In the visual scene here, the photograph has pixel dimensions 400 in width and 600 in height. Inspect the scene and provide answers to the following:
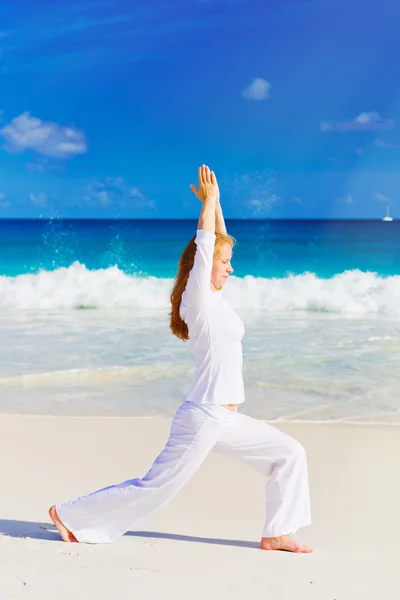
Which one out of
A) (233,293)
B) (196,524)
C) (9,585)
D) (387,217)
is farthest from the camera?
(387,217)

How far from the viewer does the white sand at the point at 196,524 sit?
3330 mm

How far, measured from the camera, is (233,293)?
19672mm

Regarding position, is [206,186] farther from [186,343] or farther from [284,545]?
[186,343]

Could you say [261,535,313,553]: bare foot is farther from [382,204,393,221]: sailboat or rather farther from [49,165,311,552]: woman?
[382,204,393,221]: sailboat

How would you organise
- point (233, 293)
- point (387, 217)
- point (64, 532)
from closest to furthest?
point (64, 532), point (233, 293), point (387, 217)

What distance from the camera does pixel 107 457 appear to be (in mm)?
5715

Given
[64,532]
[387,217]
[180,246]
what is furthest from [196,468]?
[387,217]

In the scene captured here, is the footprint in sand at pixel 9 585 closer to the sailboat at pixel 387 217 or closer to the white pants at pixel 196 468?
the white pants at pixel 196 468

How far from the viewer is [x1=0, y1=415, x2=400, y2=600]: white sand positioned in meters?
3.33

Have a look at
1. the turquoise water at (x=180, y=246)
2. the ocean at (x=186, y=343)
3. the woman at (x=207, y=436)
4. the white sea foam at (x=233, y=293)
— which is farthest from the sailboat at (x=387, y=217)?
the woman at (x=207, y=436)

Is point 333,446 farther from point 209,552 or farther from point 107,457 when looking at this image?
point 209,552

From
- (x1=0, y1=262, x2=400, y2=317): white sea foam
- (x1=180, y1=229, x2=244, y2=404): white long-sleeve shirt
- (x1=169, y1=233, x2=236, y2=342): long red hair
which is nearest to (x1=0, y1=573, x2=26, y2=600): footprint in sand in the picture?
(x1=180, y1=229, x2=244, y2=404): white long-sleeve shirt

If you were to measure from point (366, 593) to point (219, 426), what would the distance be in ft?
2.83

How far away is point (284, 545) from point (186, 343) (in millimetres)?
7790
